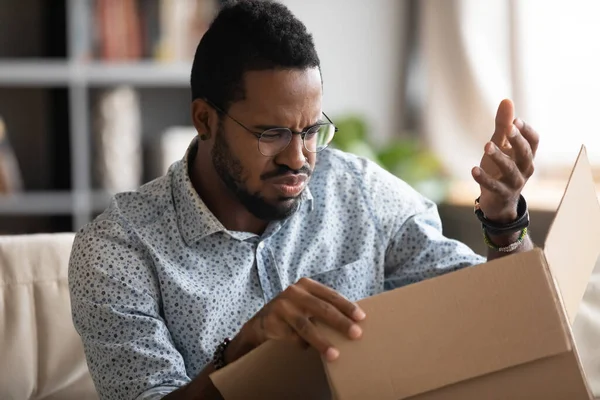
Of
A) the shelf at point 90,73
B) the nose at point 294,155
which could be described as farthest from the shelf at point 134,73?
the nose at point 294,155

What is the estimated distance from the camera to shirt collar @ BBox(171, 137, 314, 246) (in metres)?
1.44

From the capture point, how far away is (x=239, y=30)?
1.44 m

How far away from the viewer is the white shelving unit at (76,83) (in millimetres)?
3340

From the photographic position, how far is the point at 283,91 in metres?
1.38

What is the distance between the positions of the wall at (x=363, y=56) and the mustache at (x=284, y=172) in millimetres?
2376

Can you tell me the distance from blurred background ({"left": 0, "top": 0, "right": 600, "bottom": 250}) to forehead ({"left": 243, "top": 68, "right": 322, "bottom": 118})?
177 cm

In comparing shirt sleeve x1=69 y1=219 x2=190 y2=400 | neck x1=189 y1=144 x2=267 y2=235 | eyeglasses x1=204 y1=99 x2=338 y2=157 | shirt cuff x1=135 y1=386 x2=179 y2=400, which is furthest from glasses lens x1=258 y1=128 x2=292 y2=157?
shirt cuff x1=135 y1=386 x2=179 y2=400

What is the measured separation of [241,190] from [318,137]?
15 centimetres

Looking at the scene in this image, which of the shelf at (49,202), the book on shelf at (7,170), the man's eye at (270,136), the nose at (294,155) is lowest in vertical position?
the shelf at (49,202)

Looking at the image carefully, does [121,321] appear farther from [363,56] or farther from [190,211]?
[363,56]

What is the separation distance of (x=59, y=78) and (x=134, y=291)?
7.14ft

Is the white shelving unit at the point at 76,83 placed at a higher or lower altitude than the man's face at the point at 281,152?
lower

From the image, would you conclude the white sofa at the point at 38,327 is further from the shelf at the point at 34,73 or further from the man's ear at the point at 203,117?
the shelf at the point at 34,73

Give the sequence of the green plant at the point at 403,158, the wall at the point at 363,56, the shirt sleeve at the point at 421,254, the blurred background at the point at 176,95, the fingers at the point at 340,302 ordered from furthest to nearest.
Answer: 1. the wall at the point at 363,56
2. the green plant at the point at 403,158
3. the blurred background at the point at 176,95
4. the shirt sleeve at the point at 421,254
5. the fingers at the point at 340,302
